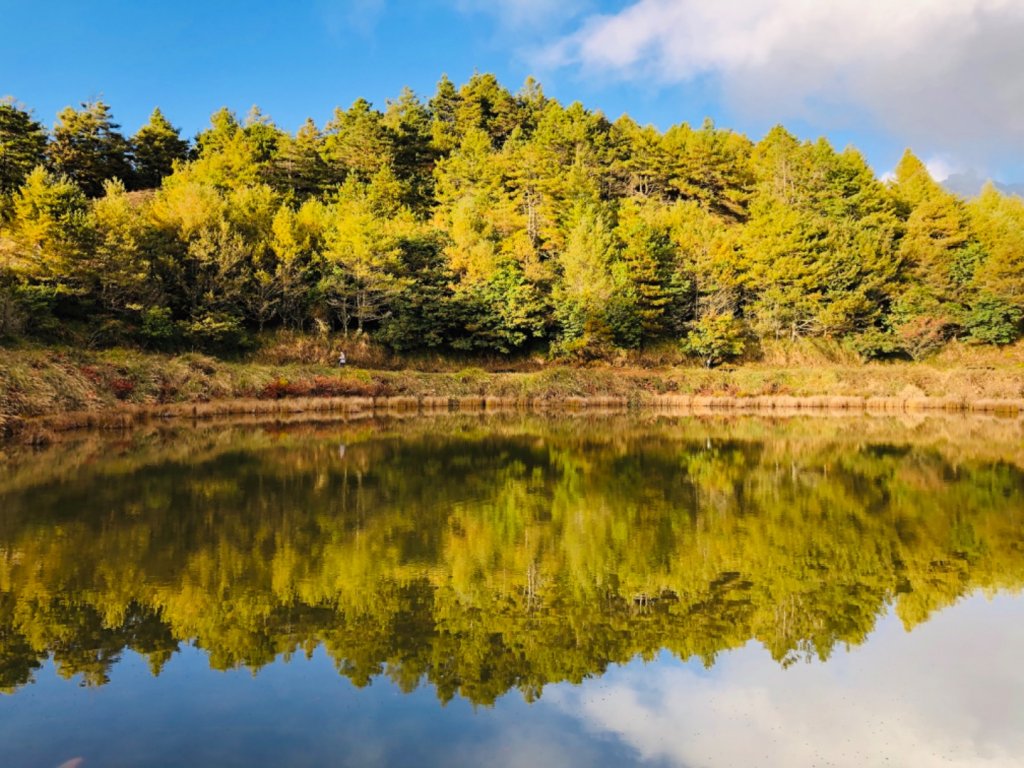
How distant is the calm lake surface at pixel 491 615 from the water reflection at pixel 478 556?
48mm

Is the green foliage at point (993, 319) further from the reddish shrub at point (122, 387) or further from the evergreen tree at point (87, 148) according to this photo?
the evergreen tree at point (87, 148)

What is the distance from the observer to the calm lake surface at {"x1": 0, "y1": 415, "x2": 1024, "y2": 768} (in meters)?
Answer: 5.58

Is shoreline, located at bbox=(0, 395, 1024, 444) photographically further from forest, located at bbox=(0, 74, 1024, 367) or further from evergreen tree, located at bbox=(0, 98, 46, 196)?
evergreen tree, located at bbox=(0, 98, 46, 196)

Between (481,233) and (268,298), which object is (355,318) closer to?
(268,298)

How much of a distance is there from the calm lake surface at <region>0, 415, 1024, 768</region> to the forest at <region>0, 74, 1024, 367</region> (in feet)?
71.2

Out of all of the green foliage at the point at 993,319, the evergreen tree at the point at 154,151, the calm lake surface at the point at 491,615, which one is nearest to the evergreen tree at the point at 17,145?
the evergreen tree at the point at 154,151

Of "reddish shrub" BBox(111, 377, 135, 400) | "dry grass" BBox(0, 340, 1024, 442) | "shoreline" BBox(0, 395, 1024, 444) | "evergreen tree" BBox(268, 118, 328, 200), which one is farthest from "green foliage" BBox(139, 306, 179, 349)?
"evergreen tree" BBox(268, 118, 328, 200)

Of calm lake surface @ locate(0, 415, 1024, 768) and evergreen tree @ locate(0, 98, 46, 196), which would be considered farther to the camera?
evergreen tree @ locate(0, 98, 46, 196)

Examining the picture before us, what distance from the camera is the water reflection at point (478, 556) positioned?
716cm

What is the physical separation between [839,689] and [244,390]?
29559mm

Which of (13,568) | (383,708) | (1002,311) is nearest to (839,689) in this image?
(383,708)

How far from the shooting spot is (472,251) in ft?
150

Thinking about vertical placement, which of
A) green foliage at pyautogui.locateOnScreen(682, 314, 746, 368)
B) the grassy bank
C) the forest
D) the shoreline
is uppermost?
the forest

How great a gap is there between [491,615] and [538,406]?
30.8 m
